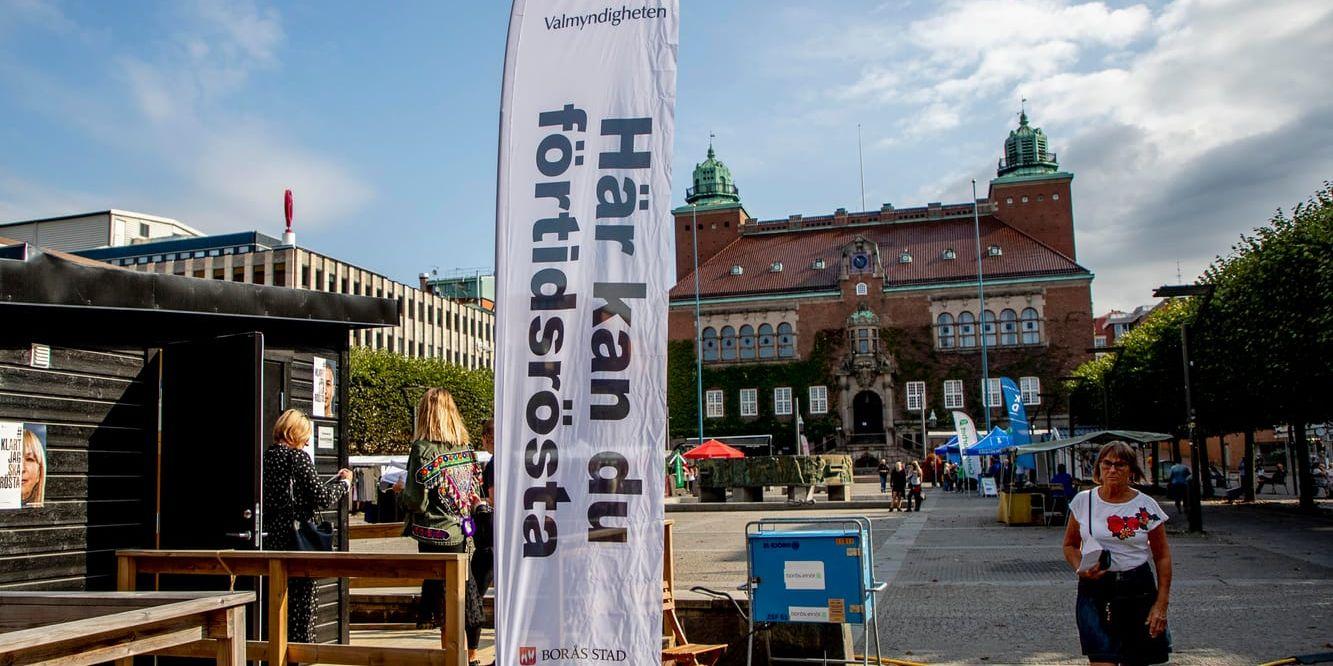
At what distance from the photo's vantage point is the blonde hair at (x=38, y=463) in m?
6.82

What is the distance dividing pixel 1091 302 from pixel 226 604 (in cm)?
7087

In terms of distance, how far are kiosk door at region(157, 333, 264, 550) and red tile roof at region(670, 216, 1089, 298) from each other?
6781cm

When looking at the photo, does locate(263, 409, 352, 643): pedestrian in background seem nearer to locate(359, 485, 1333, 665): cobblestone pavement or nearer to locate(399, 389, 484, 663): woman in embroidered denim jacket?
locate(399, 389, 484, 663): woman in embroidered denim jacket

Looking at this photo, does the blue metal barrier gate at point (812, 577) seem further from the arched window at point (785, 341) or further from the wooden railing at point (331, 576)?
the arched window at point (785, 341)

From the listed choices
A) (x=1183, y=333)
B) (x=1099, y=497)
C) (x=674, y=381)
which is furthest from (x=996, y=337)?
(x=1099, y=497)

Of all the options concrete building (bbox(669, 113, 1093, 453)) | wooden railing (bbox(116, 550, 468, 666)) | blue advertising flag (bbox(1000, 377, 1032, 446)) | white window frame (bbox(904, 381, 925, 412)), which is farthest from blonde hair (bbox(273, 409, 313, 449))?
white window frame (bbox(904, 381, 925, 412))

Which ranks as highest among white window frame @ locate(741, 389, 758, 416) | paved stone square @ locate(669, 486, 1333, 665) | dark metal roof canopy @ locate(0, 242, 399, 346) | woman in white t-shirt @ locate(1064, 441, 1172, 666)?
white window frame @ locate(741, 389, 758, 416)

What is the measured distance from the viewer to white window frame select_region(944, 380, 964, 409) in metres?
70.0

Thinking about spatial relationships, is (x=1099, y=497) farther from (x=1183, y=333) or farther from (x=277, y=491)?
(x=1183, y=333)

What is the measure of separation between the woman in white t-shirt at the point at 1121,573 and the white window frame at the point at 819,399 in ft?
219

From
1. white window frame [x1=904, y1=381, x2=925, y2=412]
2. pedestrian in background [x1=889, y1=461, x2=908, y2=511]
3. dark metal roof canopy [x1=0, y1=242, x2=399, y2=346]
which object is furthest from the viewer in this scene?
white window frame [x1=904, y1=381, x2=925, y2=412]

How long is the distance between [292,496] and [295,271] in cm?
6670

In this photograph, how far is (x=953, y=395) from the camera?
231 feet

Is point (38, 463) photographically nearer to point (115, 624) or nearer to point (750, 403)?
point (115, 624)
